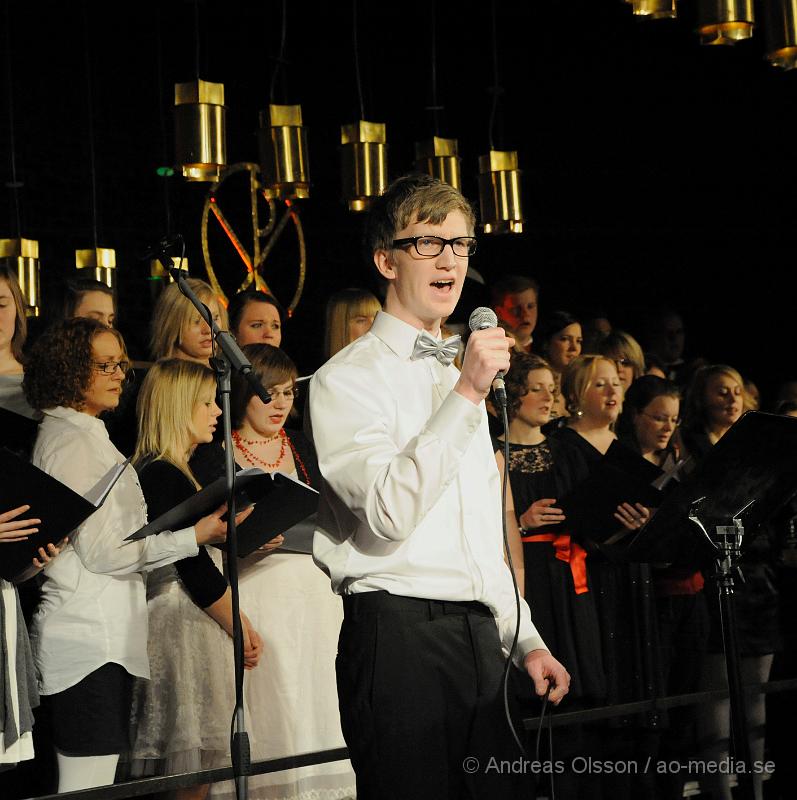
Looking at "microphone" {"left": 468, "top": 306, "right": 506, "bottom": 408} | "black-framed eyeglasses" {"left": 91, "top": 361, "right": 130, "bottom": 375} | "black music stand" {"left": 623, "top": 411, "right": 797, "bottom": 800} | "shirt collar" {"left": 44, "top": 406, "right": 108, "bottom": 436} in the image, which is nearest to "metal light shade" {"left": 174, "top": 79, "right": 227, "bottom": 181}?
"black-framed eyeglasses" {"left": 91, "top": 361, "right": 130, "bottom": 375}

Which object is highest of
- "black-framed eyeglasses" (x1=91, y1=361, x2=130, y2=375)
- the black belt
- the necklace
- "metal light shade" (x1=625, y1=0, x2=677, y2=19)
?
"metal light shade" (x1=625, y1=0, x2=677, y2=19)

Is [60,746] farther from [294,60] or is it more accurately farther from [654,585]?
[294,60]

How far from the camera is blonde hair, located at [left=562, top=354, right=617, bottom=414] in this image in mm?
4648

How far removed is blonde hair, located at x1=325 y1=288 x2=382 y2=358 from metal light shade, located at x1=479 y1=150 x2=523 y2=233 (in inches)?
73.3

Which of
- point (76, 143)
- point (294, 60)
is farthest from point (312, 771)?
point (294, 60)

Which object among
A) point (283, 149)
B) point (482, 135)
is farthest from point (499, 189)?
point (482, 135)

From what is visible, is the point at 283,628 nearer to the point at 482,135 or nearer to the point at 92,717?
the point at 92,717

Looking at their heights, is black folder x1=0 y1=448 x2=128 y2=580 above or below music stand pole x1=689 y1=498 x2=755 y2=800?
above

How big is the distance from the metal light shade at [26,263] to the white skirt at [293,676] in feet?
9.01

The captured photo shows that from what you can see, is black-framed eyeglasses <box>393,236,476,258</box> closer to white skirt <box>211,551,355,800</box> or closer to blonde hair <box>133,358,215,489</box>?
blonde hair <box>133,358,215,489</box>

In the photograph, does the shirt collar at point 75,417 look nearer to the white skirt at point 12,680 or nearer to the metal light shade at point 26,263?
the white skirt at point 12,680

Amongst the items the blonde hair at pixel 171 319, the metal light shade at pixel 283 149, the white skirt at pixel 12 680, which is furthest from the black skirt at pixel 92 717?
the metal light shade at pixel 283 149

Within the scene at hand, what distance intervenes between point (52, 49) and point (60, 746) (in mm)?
5183

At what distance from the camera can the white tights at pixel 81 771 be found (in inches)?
129
